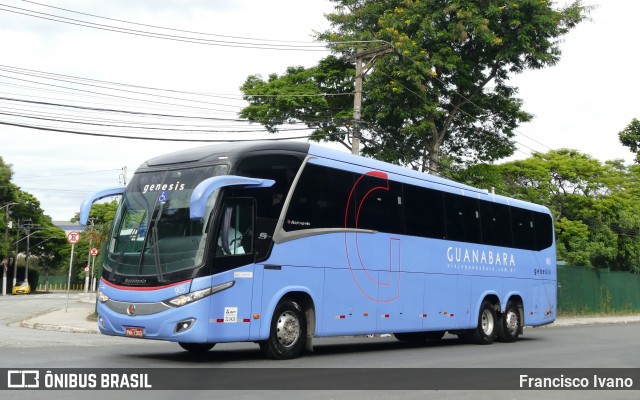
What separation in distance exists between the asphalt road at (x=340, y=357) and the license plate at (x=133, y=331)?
44 centimetres

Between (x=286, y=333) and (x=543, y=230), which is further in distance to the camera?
(x=543, y=230)

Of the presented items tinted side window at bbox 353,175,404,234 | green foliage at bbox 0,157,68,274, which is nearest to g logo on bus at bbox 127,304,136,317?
tinted side window at bbox 353,175,404,234

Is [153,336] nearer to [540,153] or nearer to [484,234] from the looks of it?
[484,234]

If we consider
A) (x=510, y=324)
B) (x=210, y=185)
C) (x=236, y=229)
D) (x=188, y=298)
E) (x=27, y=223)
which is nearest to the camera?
(x=210, y=185)

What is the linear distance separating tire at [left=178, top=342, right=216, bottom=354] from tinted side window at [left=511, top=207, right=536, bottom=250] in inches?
403

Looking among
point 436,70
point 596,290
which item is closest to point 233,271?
point 436,70

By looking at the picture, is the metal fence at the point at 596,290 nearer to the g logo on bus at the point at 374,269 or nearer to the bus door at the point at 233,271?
the g logo on bus at the point at 374,269

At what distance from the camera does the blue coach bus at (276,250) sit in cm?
1206

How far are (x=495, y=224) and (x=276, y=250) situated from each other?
29.5ft

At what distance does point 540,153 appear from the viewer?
45781mm

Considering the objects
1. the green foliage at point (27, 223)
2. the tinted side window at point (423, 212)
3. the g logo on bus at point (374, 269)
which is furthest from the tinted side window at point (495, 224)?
the green foliage at point (27, 223)

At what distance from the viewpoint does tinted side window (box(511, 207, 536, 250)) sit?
2123 centimetres

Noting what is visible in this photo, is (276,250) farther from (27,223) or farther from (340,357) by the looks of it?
(27,223)

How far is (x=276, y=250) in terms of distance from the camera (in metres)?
13.1
